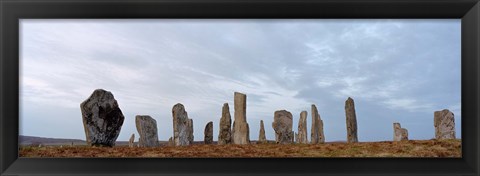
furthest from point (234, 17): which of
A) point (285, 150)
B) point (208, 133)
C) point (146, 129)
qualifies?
point (146, 129)

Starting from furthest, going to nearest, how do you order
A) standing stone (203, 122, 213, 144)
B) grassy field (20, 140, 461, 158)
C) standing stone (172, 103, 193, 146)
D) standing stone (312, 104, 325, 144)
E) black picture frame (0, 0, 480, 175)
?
standing stone (312, 104, 325, 144) → standing stone (172, 103, 193, 146) → standing stone (203, 122, 213, 144) → grassy field (20, 140, 461, 158) → black picture frame (0, 0, 480, 175)

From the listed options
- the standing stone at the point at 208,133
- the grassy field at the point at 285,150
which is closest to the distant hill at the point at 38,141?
the grassy field at the point at 285,150

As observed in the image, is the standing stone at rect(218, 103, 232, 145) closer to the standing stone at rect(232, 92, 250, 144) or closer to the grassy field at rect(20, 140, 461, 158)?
the standing stone at rect(232, 92, 250, 144)

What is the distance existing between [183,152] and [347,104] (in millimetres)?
1592

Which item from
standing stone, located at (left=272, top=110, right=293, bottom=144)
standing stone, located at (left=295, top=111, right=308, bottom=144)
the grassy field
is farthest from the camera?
standing stone, located at (left=295, top=111, right=308, bottom=144)

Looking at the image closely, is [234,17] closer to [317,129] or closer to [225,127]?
[225,127]

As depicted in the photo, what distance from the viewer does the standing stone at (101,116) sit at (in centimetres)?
267

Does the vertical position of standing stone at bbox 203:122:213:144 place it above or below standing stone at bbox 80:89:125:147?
below

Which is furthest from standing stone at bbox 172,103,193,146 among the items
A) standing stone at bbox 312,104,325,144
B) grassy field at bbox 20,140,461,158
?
standing stone at bbox 312,104,325,144

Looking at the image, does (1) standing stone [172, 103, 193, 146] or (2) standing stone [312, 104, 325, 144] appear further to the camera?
(2) standing stone [312, 104, 325, 144]

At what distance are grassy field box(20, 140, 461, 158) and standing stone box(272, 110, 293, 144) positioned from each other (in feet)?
3.39

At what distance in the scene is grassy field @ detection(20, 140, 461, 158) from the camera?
1814mm

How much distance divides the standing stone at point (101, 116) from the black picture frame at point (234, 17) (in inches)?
36.8

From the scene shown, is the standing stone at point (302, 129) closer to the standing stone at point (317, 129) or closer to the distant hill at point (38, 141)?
the standing stone at point (317, 129)
